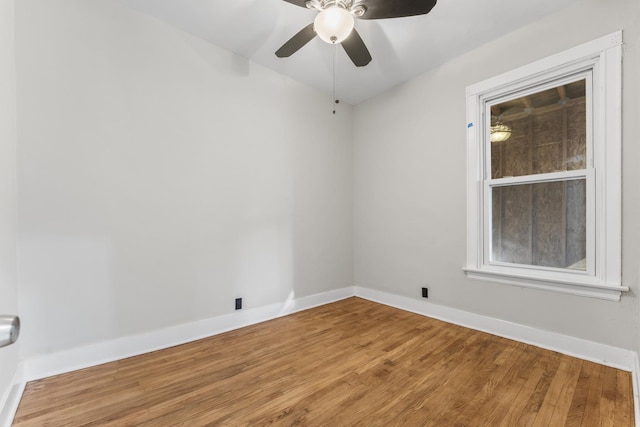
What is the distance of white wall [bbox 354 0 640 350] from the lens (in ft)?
6.03

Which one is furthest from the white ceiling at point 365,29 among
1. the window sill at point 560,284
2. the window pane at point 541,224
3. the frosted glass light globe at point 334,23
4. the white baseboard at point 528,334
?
the white baseboard at point 528,334

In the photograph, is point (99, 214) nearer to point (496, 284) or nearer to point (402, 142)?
point (402, 142)

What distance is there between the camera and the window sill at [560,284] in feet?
6.15

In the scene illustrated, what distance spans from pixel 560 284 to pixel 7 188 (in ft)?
11.8

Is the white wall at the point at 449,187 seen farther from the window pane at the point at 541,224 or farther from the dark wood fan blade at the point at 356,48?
the dark wood fan blade at the point at 356,48

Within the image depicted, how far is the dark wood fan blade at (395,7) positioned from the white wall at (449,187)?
1185 millimetres

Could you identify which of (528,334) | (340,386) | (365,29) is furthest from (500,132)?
(340,386)

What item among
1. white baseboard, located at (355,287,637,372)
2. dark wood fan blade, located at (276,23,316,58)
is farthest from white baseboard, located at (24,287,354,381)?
dark wood fan blade, located at (276,23,316,58)

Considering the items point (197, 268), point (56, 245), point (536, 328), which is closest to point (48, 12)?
point (56, 245)

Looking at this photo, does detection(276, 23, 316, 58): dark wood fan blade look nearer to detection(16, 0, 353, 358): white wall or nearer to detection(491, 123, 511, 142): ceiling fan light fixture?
detection(16, 0, 353, 358): white wall

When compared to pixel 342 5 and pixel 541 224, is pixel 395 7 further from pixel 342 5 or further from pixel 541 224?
pixel 541 224

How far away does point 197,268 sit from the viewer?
7.77 feet

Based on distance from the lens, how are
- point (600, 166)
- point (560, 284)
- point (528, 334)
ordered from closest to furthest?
point (600, 166), point (560, 284), point (528, 334)

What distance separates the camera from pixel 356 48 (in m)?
2.08
